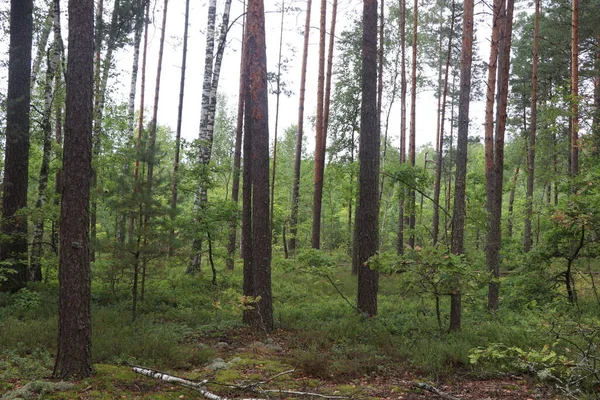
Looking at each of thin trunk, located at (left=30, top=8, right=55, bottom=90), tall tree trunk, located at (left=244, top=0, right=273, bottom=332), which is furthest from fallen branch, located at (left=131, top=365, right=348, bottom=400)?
thin trunk, located at (left=30, top=8, right=55, bottom=90)

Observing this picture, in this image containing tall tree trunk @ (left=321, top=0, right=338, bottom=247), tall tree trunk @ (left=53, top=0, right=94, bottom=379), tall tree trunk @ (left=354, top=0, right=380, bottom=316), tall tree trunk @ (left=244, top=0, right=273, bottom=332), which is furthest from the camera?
tall tree trunk @ (left=321, top=0, right=338, bottom=247)

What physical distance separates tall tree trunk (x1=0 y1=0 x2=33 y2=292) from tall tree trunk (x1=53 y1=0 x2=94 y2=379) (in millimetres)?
6150

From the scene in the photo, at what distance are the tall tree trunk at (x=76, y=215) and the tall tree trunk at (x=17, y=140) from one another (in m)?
6.15

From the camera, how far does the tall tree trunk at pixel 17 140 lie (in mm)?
10391

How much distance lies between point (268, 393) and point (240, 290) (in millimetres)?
8103

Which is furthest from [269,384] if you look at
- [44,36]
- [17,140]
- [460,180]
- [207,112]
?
[44,36]

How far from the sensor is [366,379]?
20.4 feet

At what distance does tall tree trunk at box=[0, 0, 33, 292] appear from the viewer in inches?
409

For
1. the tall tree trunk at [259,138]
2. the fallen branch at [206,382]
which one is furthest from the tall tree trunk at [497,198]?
the fallen branch at [206,382]

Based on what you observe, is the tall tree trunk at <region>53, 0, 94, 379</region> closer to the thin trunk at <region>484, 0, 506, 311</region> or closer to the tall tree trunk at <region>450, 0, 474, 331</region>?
the tall tree trunk at <region>450, 0, 474, 331</region>

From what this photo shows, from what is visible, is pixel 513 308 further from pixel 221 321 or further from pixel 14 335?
pixel 14 335

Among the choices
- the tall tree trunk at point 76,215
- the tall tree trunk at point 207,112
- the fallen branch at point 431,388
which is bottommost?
the fallen branch at point 431,388

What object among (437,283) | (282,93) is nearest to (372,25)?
(437,283)

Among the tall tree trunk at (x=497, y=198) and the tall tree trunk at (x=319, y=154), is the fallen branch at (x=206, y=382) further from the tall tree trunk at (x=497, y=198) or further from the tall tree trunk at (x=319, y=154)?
the tall tree trunk at (x=319, y=154)
